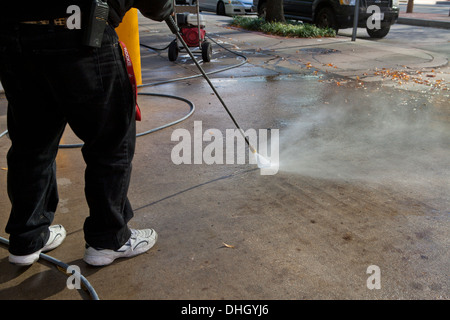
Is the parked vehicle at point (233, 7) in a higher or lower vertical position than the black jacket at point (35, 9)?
lower

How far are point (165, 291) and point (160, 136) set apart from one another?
2520 mm

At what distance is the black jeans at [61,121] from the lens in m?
2.01

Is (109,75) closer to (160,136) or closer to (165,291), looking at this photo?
(165,291)

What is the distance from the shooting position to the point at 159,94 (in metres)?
6.18

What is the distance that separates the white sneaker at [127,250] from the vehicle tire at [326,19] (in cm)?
1130

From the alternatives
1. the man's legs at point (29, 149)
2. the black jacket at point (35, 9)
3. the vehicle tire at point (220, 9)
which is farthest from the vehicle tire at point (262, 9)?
the black jacket at point (35, 9)

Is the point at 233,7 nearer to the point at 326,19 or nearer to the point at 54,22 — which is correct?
the point at 326,19

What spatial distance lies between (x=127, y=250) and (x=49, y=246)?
498 mm

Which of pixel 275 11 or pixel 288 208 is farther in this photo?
pixel 275 11

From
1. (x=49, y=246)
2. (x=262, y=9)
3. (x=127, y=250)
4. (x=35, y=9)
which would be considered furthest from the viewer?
(x=262, y=9)

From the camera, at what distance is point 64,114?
2.18m

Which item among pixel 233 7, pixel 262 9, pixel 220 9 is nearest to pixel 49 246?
pixel 262 9

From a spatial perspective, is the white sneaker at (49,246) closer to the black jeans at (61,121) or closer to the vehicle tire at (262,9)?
the black jeans at (61,121)
